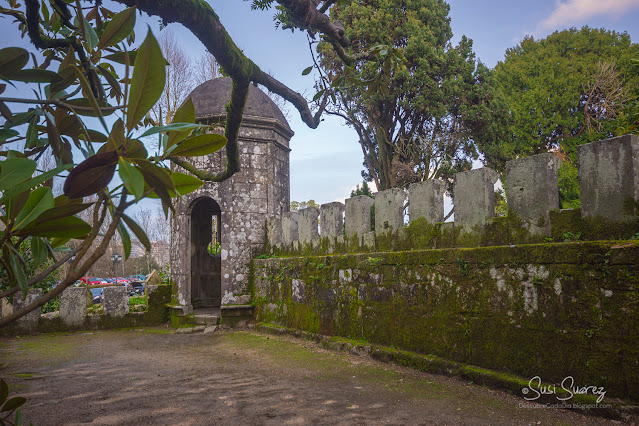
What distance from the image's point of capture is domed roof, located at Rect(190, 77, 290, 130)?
26.2ft

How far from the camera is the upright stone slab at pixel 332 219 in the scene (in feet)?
19.6

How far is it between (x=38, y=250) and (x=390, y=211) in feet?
13.6

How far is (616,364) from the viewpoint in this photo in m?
2.74

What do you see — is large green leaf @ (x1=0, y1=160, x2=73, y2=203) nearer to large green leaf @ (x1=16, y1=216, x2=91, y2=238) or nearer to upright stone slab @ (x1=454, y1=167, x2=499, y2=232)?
large green leaf @ (x1=16, y1=216, x2=91, y2=238)

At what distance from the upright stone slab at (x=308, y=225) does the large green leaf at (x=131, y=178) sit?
18.4 ft

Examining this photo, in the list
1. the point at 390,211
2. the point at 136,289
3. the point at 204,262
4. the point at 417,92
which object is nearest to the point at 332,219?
the point at 390,211

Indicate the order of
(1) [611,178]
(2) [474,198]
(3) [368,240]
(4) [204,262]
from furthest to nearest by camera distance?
(4) [204,262] → (3) [368,240] → (2) [474,198] → (1) [611,178]

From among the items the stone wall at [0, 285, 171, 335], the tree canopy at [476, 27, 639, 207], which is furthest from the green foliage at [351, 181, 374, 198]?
the stone wall at [0, 285, 171, 335]

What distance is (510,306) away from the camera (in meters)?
3.43

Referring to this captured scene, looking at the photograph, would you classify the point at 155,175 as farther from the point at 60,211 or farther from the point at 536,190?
the point at 536,190

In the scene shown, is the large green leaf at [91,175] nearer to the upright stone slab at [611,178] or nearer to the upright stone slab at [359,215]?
the upright stone slab at [611,178]

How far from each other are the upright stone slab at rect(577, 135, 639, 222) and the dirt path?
1.44 m

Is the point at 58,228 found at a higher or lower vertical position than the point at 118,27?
lower

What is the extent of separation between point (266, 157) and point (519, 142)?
606 inches
